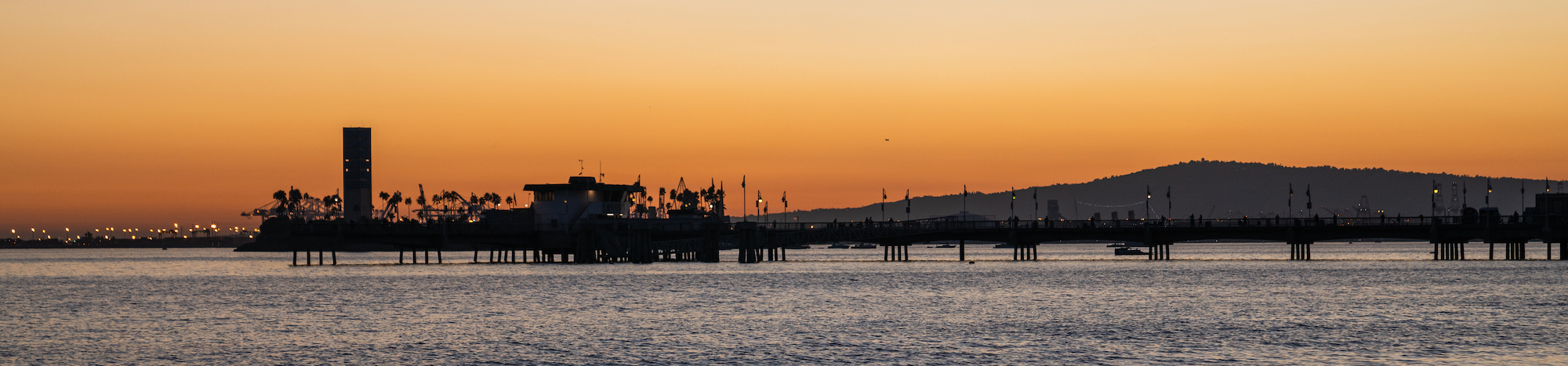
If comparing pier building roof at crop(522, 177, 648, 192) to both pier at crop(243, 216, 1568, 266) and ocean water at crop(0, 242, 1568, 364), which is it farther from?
ocean water at crop(0, 242, 1568, 364)

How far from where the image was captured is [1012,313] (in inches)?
2621

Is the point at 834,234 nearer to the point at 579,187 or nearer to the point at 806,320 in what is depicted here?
the point at 579,187

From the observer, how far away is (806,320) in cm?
6356

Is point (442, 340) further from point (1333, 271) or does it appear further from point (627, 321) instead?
point (1333, 271)

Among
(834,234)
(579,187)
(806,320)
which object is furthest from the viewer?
(579,187)

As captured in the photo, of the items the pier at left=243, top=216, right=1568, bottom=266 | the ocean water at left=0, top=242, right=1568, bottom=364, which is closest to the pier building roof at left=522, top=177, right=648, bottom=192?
the pier at left=243, top=216, right=1568, bottom=266

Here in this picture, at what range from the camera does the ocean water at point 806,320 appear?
4838 cm

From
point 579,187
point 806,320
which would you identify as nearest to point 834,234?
point 579,187

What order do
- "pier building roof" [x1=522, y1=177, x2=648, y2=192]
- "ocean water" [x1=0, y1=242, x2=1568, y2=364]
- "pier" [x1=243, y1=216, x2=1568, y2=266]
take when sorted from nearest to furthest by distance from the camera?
"ocean water" [x1=0, y1=242, x2=1568, y2=364] < "pier" [x1=243, y1=216, x2=1568, y2=266] < "pier building roof" [x1=522, y1=177, x2=648, y2=192]

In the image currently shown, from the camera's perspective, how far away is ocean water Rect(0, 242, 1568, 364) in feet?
159

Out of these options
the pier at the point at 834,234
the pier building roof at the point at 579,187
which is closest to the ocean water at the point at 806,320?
the pier at the point at 834,234

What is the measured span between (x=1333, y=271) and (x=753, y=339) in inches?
3149

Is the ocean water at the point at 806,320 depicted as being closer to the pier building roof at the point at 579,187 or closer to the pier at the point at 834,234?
the pier at the point at 834,234

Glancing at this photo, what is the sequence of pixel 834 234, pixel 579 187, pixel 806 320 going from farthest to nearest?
1. pixel 579 187
2. pixel 834 234
3. pixel 806 320
